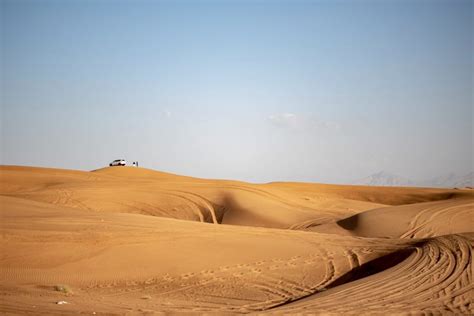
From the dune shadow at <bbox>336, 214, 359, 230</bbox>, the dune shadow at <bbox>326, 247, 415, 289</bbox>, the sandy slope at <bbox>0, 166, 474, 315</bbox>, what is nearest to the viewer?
the sandy slope at <bbox>0, 166, 474, 315</bbox>

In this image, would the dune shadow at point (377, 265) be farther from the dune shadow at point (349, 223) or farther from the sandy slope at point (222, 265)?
the dune shadow at point (349, 223)

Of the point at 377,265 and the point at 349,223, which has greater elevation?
the point at 349,223

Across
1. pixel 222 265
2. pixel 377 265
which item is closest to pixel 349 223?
pixel 377 265

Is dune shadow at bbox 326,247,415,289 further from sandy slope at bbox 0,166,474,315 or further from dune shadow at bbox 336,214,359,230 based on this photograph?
dune shadow at bbox 336,214,359,230

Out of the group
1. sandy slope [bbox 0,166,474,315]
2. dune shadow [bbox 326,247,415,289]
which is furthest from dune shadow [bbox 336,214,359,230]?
dune shadow [bbox 326,247,415,289]

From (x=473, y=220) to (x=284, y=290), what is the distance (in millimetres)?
14886

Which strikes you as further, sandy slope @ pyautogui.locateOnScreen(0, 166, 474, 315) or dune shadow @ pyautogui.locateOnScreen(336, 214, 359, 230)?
dune shadow @ pyautogui.locateOnScreen(336, 214, 359, 230)

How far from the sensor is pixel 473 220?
23.2 m

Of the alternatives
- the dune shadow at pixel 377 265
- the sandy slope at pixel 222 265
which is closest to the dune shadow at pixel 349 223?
the sandy slope at pixel 222 265

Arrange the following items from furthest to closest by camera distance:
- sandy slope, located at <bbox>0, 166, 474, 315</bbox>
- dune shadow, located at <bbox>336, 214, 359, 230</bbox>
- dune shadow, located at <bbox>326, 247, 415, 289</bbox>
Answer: dune shadow, located at <bbox>336, 214, 359, 230</bbox> → dune shadow, located at <bbox>326, 247, 415, 289</bbox> → sandy slope, located at <bbox>0, 166, 474, 315</bbox>

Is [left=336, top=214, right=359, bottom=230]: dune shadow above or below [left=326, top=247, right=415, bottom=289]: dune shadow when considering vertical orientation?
above

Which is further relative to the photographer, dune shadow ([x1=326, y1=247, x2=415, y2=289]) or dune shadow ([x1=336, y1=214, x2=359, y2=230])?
dune shadow ([x1=336, y1=214, x2=359, y2=230])

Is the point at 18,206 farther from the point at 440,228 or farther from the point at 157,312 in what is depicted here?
the point at 440,228

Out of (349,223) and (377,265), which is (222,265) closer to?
(377,265)
